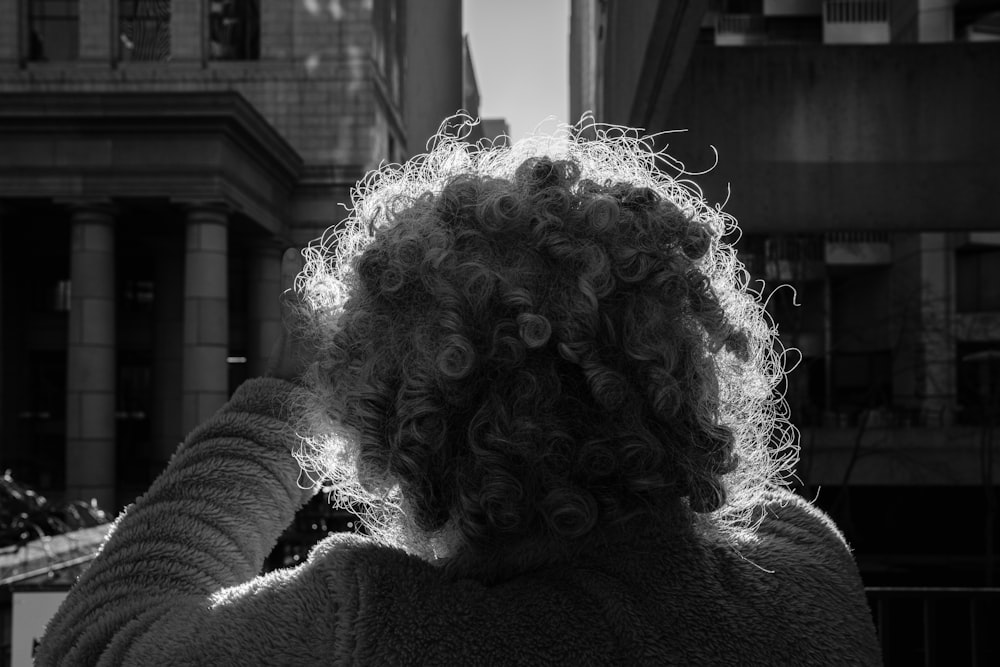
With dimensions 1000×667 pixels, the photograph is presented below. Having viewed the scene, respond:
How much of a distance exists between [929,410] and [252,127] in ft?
70.5

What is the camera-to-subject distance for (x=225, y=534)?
5.02 ft

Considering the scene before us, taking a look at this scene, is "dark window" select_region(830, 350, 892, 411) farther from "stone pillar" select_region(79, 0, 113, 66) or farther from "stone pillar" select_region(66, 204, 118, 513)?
"stone pillar" select_region(79, 0, 113, 66)

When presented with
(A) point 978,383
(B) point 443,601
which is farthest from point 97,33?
(B) point 443,601

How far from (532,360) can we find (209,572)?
62 centimetres

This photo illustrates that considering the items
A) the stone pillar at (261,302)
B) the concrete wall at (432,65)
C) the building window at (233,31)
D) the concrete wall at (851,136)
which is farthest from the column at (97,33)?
the concrete wall at (432,65)

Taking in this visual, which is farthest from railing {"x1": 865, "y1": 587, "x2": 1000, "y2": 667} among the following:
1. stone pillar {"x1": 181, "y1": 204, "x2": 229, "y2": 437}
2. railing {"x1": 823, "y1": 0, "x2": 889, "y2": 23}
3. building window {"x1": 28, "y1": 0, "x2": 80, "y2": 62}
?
railing {"x1": 823, "y1": 0, "x2": 889, "y2": 23}

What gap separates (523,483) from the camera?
132 cm

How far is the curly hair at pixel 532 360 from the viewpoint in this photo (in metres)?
1.30

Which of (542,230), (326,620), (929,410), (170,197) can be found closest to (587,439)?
(542,230)

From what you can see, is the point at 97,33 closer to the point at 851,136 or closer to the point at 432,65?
the point at 851,136

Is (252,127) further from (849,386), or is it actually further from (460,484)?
A: (849,386)

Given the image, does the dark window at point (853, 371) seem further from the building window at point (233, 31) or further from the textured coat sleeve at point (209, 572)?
the textured coat sleeve at point (209, 572)

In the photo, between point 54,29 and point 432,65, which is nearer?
point 432,65

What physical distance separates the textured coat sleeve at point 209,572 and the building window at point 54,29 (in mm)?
32739
